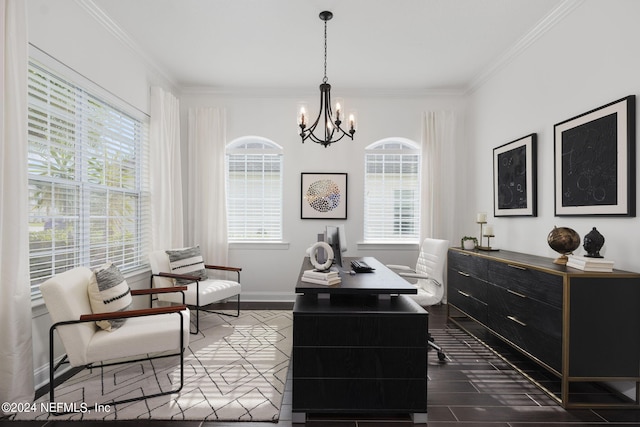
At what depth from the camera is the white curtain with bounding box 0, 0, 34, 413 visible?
83.2 inches

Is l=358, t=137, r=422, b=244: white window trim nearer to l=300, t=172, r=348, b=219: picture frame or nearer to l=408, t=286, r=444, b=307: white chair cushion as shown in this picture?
l=300, t=172, r=348, b=219: picture frame

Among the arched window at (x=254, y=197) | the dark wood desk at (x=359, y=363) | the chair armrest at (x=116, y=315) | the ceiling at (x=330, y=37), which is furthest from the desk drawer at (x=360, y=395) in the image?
the arched window at (x=254, y=197)

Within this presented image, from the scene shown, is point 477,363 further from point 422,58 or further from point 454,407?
point 422,58

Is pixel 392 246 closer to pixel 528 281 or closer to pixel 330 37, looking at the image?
pixel 528 281

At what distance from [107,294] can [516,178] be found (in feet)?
12.7

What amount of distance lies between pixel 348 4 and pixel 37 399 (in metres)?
3.77

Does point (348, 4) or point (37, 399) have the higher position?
point (348, 4)

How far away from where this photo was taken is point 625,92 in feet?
7.75

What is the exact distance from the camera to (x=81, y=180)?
3.02 meters

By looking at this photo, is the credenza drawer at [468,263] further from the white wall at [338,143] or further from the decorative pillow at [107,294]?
the decorative pillow at [107,294]

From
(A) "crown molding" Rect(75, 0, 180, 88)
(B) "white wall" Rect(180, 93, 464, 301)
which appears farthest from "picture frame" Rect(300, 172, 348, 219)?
(A) "crown molding" Rect(75, 0, 180, 88)

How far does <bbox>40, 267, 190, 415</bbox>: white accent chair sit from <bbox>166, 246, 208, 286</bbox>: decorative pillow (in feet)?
4.17

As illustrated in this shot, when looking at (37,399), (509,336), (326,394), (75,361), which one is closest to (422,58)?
(509,336)

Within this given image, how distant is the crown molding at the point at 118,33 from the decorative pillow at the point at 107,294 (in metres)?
2.21
